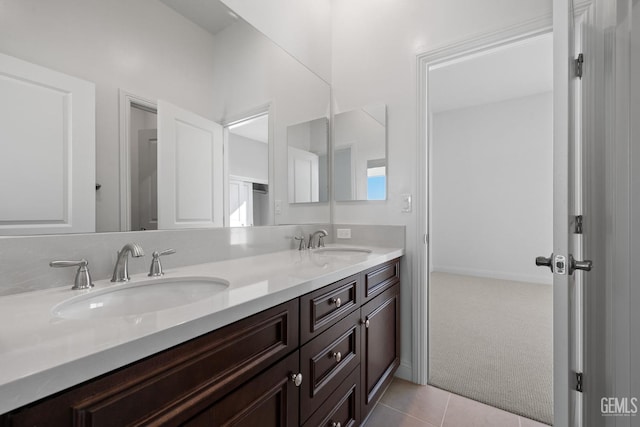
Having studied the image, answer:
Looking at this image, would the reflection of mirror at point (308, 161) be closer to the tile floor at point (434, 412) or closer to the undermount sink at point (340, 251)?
the undermount sink at point (340, 251)

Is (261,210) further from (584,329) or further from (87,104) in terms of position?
(584,329)

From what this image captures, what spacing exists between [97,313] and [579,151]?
6.47ft

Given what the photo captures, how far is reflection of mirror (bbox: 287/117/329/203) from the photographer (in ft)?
6.60

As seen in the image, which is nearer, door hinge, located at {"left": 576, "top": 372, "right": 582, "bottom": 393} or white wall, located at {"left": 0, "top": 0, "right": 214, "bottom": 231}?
white wall, located at {"left": 0, "top": 0, "right": 214, "bottom": 231}

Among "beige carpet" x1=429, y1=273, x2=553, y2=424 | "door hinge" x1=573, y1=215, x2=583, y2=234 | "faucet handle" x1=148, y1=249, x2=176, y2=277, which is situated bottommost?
"beige carpet" x1=429, y1=273, x2=553, y2=424

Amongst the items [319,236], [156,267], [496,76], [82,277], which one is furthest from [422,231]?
[496,76]

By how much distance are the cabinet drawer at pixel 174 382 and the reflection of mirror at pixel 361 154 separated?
1.36m

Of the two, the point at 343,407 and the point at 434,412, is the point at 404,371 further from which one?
the point at 343,407

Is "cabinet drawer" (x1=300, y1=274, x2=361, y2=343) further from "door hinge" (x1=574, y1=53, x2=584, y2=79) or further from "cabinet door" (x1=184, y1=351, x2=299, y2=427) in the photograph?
A: "door hinge" (x1=574, y1=53, x2=584, y2=79)

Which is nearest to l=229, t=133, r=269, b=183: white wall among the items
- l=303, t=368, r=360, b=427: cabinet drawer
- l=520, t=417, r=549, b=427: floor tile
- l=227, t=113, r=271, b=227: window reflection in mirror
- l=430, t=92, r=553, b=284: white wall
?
l=227, t=113, r=271, b=227: window reflection in mirror

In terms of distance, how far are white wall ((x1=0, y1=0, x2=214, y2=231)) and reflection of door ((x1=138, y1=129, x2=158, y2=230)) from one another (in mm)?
84

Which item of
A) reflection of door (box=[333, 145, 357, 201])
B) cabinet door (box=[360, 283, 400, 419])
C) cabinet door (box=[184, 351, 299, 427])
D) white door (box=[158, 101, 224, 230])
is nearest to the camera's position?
cabinet door (box=[184, 351, 299, 427])

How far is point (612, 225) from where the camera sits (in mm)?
902

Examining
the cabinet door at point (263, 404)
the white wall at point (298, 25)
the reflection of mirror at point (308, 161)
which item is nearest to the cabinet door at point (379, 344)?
the cabinet door at point (263, 404)
